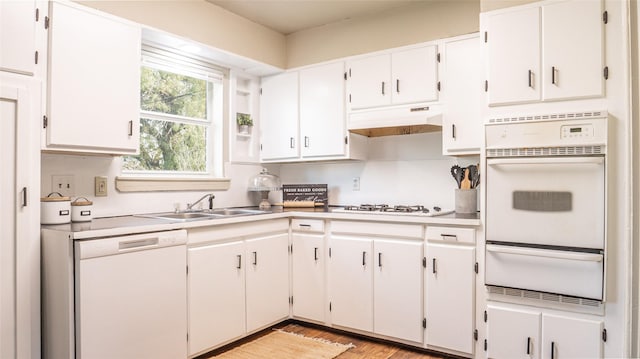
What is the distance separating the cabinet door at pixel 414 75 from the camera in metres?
3.06

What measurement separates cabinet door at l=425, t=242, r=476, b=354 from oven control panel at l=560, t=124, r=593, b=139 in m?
0.85

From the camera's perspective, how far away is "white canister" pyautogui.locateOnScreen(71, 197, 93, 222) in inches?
94.7

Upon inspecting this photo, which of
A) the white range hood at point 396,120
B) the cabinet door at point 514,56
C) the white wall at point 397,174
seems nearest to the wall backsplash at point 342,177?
the white wall at point 397,174

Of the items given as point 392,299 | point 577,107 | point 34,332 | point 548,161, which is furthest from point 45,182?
point 577,107

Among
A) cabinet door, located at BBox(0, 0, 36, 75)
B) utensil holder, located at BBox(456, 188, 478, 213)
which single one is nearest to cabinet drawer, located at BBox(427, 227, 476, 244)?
utensil holder, located at BBox(456, 188, 478, 213)

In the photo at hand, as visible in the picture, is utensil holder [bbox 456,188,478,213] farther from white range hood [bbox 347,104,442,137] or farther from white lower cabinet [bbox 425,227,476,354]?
white range hood [bbox 347,104,442,137]

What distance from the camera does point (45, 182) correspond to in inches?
97.6

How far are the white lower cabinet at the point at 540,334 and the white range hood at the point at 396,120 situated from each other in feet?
4.40

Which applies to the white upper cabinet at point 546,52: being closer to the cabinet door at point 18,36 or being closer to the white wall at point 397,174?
the white wall at point 397,174

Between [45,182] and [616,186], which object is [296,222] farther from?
[616,186]

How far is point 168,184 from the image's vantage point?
3195 millimetres

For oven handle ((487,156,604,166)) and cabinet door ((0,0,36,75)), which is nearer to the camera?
cabinet door ((0,0,36,75))

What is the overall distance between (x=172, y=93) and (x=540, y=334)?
310 centimetres

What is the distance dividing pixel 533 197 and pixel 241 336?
2.09 metres
